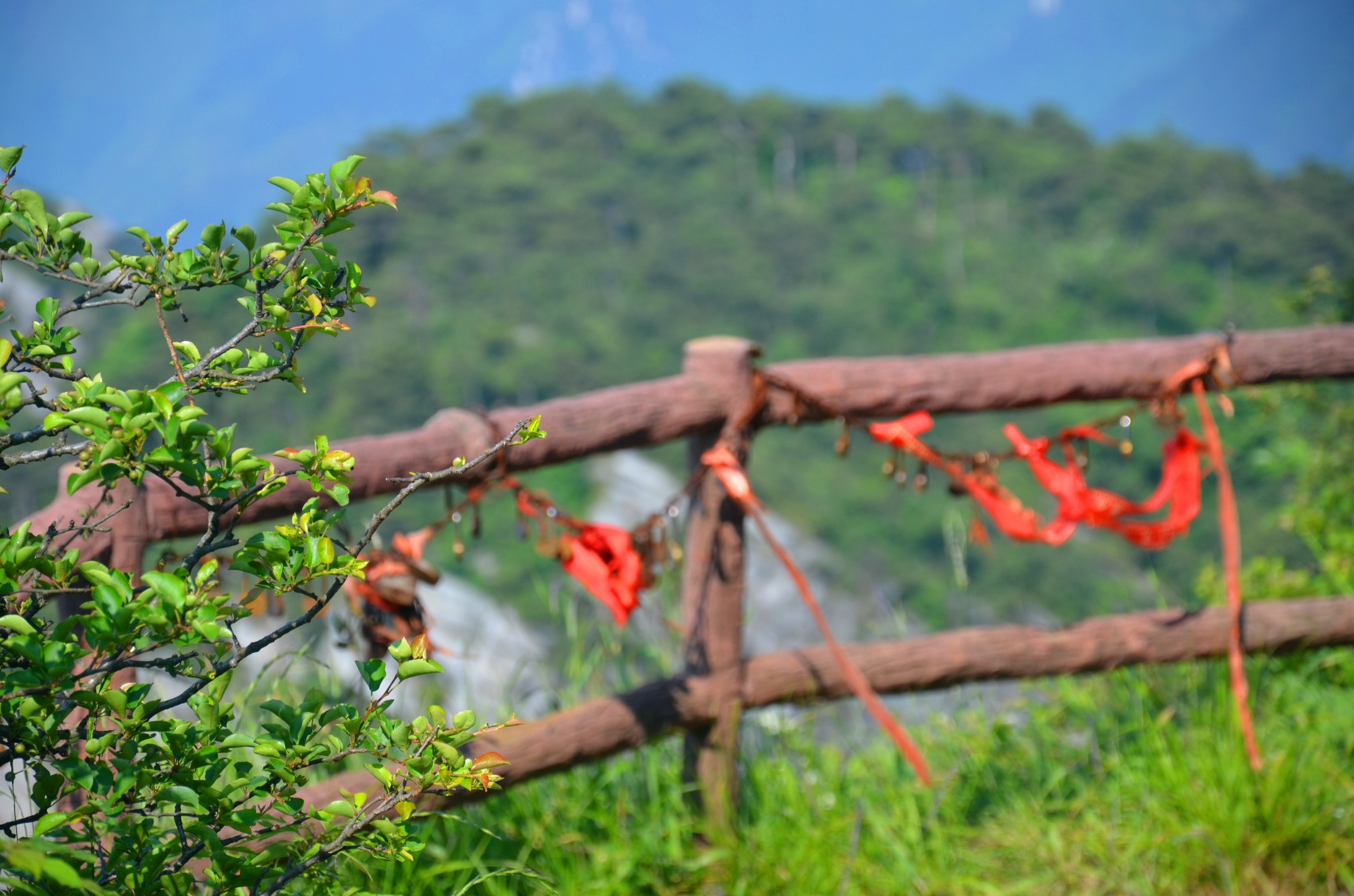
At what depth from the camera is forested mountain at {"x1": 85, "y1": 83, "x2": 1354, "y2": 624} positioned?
2839cm

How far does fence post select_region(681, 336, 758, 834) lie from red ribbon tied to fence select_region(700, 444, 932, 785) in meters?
0.05

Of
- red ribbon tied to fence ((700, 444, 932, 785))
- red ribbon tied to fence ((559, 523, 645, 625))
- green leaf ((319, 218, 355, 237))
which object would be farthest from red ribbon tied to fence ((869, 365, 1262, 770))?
green leaf ((319, 218, 355, 237))

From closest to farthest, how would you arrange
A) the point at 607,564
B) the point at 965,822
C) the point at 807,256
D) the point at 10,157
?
the point at 10,157 < the point at 607,564 < the point at 965,822 < the point at 807,256

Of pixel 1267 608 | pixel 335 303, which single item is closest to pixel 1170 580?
pixel 1267 608

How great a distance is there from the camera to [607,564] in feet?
5.11

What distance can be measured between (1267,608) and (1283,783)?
1.06ft

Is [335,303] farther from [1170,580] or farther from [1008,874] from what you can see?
[1170,580]

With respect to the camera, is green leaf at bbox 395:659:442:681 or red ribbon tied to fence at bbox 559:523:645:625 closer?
green leaf at bbox 395:659:442:681

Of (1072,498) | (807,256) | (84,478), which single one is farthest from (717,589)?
(807,256)

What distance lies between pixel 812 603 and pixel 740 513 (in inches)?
7.5

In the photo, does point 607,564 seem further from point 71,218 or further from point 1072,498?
point 71,218

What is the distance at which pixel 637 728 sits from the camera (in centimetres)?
149

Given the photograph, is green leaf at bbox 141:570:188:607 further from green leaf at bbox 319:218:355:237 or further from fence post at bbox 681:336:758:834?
fence post at bbox 681:336:758:834

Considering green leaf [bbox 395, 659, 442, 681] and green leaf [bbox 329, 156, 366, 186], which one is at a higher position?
green leaf [bbox 329, 156, 366, 186]
